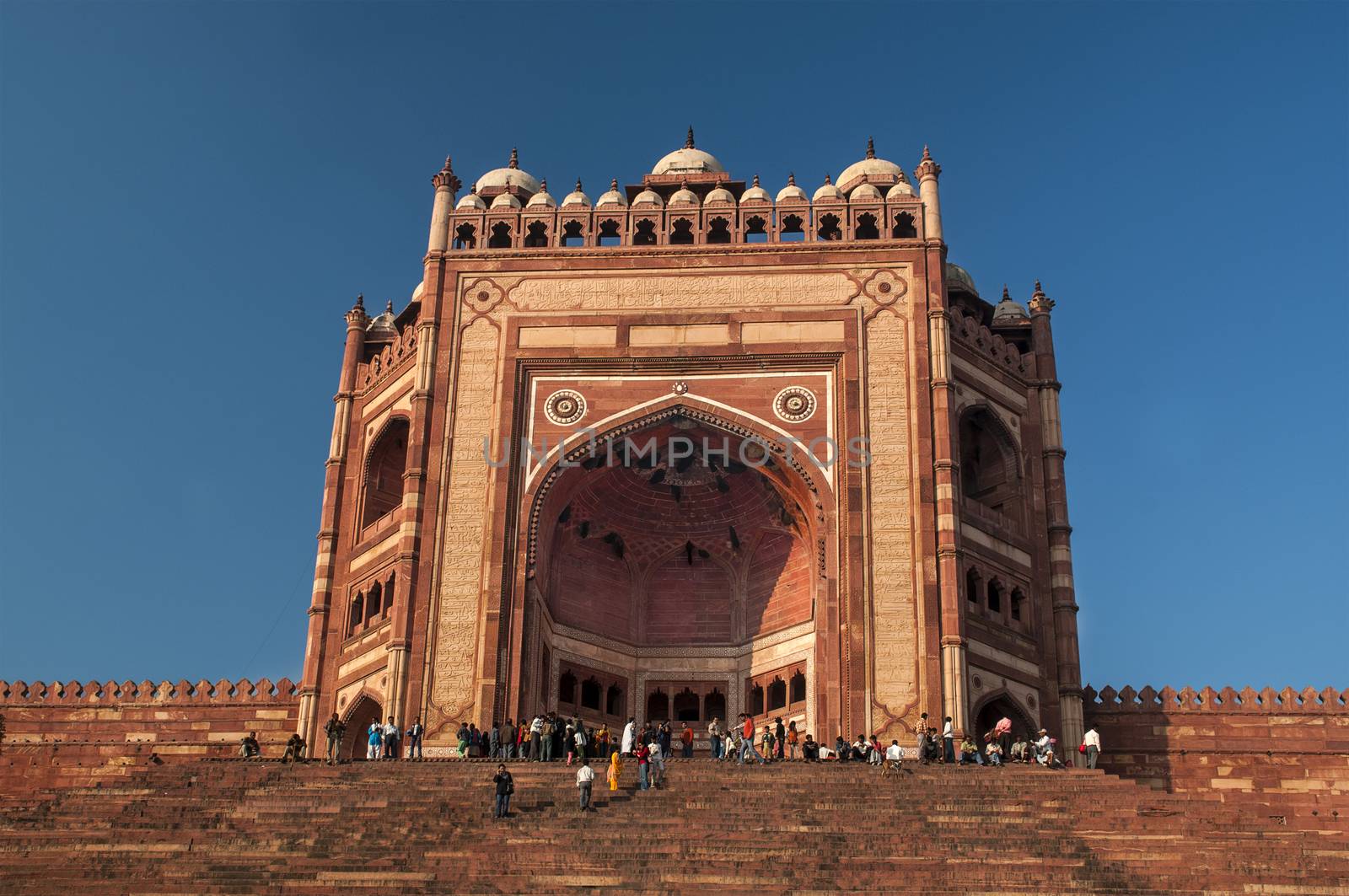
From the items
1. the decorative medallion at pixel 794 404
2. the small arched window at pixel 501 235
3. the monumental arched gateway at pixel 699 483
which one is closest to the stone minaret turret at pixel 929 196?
the monumental arched gateway at pixel 699 483

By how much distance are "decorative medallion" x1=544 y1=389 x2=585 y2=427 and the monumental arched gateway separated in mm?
76

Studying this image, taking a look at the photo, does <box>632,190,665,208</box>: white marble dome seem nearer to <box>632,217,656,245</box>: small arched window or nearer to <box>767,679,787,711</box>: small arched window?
<box>632,217,656,245</box>: small arched window

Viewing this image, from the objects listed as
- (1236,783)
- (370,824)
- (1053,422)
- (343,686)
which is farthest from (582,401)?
(1236,783)

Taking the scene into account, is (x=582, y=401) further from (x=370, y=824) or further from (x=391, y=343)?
(x=370, y=824)

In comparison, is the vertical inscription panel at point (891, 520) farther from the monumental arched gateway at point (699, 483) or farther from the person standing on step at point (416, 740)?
the person standing on step at point (416, 740)

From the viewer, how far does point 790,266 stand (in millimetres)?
35344

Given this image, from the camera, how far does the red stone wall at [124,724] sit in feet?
114

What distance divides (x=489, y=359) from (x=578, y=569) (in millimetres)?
4763

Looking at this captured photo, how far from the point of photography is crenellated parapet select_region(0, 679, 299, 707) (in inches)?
1399

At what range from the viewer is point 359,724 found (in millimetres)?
34125

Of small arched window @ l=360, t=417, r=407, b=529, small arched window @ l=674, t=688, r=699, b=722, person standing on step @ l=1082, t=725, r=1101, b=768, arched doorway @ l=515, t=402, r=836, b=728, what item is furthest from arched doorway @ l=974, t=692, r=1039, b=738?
small arched window @ l=360, t=417, r=407, b=529

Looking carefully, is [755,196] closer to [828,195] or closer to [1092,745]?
[828,195]

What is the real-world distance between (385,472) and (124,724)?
7453 millimetres

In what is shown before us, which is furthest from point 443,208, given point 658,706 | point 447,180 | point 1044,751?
point 1044,751
